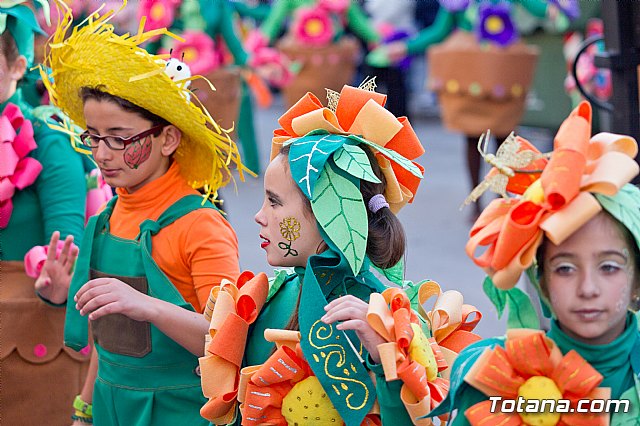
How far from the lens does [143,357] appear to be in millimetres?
2711

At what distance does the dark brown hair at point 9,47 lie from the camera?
3271 mm

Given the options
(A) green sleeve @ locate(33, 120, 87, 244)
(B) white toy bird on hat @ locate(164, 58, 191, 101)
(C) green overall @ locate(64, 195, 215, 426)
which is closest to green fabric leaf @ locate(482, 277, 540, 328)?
(C) green overall @ locate(64, 195, 215, 426)

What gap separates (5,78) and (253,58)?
5234 mm

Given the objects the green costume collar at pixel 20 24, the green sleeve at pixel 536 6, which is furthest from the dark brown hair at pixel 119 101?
the green sleeve at pixel 536 6

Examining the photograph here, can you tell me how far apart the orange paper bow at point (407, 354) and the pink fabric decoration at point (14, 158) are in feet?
5.30

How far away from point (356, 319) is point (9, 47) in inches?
74.2

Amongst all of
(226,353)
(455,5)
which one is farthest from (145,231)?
(455,5)

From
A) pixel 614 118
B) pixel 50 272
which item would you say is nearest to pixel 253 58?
pixel 614 118

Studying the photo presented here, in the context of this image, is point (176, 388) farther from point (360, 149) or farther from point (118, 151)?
point (360, 149)

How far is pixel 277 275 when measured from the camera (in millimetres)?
2438

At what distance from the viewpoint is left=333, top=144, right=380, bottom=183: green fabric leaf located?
2168mm

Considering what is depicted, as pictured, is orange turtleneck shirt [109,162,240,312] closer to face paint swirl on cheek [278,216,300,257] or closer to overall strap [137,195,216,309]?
overall strap [137,195,216,309]

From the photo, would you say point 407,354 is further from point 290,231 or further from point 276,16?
point 276,16

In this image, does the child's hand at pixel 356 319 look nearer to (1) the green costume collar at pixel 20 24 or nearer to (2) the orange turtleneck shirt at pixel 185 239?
(2) the orange turtleneck shirt at pixel 185 239
